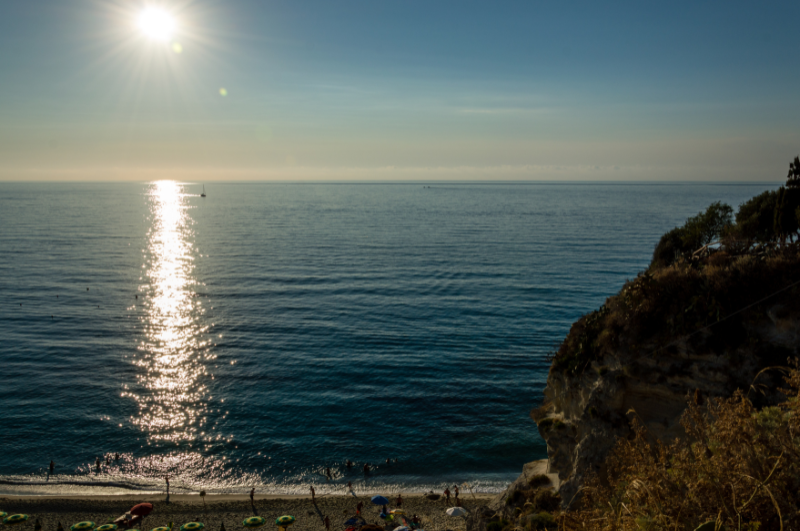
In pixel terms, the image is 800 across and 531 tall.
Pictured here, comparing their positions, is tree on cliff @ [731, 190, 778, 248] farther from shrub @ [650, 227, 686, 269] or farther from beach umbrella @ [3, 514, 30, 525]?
beach umbrella @ [3, 514, 30, 525]

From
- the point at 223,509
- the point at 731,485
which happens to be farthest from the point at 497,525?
the point at 223,509

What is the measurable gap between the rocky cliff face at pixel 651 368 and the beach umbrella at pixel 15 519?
30.7 m

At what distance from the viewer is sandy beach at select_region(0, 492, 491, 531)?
30.5 meters

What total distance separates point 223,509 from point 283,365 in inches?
728

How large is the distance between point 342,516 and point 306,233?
368 feet

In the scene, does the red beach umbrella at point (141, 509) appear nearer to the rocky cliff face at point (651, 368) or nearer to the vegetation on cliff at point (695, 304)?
the rocky cliff face at point (651, 368)

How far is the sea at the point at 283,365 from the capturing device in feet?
119

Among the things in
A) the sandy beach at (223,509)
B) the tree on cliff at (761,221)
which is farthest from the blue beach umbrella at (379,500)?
the tree on cliff at (761,221)

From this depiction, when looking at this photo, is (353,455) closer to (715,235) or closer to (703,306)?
(703,306)

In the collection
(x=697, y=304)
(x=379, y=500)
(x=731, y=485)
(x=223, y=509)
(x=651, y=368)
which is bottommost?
(x=223, y=509)

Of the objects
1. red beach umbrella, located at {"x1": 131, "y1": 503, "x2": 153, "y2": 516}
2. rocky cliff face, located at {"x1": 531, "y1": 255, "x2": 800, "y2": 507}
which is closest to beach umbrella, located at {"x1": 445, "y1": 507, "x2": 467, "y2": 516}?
rocky cliff face, located at {"x1": 531, "y1": 255, "x2": 800, "y2": 507}

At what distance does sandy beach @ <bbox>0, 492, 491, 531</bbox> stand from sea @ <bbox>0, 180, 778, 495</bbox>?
1.35 metres

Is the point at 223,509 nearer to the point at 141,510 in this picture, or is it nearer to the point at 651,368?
the point at 141,510

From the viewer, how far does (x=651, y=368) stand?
16656 millimetres
